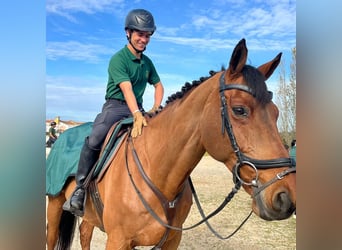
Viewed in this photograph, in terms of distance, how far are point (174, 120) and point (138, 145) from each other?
0.37 metres

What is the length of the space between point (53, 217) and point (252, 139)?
8.39 feet

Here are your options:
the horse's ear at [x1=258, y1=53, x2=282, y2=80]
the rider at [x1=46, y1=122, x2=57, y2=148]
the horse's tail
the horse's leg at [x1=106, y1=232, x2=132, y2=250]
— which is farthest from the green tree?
the horse's tail

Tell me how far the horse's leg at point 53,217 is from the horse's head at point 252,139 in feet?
7.03

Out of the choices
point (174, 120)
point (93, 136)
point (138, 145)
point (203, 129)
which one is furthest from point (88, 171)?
point (203, 129)

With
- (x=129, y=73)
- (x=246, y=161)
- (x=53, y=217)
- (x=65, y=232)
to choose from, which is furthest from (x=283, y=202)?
(x=65, y=232)

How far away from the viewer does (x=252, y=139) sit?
4.81 ft

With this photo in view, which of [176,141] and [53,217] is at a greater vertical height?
[176,141]

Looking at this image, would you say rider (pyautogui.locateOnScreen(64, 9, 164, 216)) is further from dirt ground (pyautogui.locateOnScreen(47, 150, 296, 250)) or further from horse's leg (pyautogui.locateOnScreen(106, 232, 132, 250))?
dirt ground (pyautogui.locateOnScreen(47, 150, 296, 250))

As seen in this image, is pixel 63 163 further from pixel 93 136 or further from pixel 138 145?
pixel 138 145

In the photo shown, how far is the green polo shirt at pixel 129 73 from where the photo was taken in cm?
228

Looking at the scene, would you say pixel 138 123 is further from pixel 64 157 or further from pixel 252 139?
pixel 64 157

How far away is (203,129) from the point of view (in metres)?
1.68

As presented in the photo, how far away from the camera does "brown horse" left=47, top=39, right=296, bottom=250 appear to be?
4.72 ft
